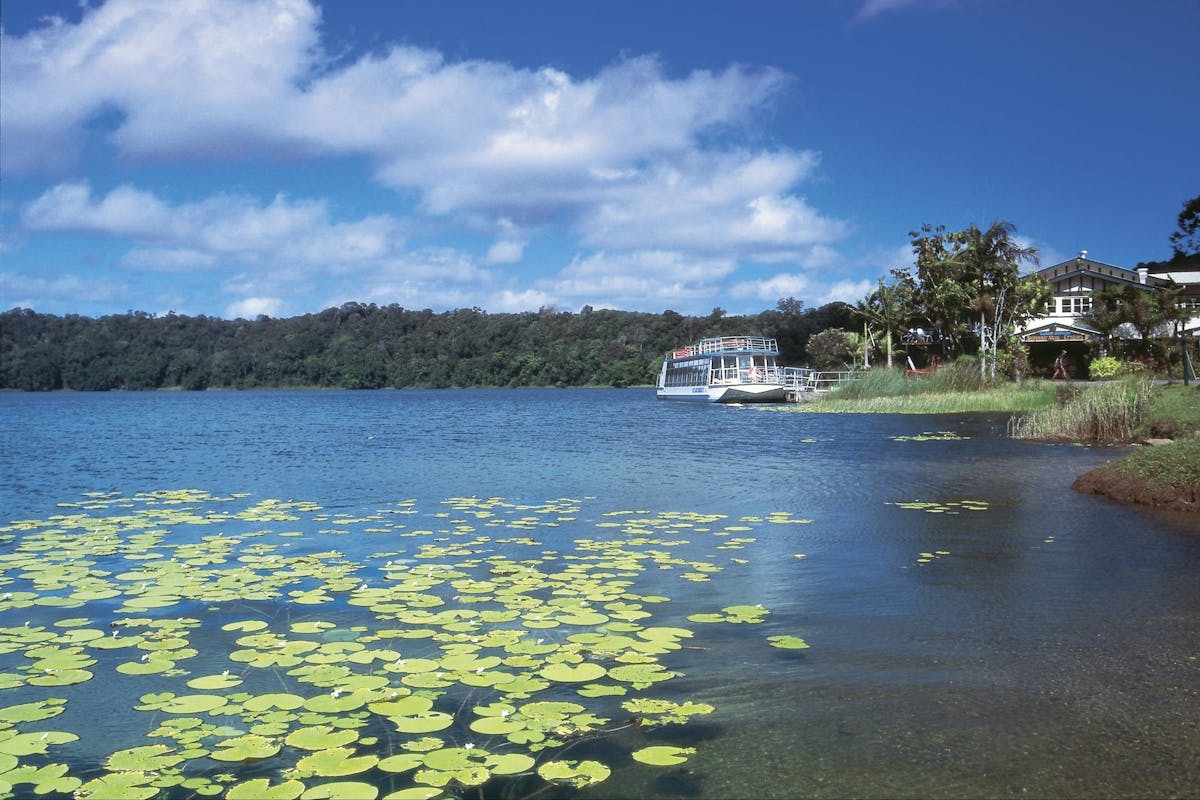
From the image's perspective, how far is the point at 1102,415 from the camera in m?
25.5

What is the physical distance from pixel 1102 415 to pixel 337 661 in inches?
966

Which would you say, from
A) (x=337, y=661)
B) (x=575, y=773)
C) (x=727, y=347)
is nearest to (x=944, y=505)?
(x=337, y=661)

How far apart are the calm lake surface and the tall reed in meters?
1.89

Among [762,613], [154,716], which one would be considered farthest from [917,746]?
[154,716]

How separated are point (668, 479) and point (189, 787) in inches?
630

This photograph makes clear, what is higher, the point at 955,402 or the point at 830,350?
the point at 830,350

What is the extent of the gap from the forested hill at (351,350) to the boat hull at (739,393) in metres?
64.2

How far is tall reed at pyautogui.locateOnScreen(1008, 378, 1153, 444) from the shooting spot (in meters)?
25.2

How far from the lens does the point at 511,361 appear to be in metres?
157

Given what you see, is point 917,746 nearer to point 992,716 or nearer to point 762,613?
point 992,716

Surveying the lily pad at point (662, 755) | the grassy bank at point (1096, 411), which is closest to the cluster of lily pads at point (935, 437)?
the grassy bank at point (1096, 411)

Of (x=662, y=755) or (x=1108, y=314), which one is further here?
(x=1108, y=314)

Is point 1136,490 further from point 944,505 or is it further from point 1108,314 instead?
point 1108,314

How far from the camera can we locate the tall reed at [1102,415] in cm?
2524
